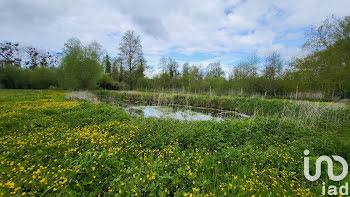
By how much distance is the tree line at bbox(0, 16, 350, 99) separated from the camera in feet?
23.8

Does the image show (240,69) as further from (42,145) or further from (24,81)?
(24,81)

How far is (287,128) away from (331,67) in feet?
15.8

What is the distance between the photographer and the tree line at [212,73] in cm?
725

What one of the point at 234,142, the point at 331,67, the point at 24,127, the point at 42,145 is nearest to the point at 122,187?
the point at 42,145

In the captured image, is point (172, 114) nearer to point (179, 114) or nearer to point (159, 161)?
point (179, 114)

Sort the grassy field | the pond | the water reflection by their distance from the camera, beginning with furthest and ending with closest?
the pond, the water reflection, the grassy field

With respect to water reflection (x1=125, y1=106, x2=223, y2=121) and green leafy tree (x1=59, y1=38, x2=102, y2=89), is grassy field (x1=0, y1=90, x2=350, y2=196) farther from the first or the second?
green leafy tree (x1=59, y1=38, x2=102, y2=89)

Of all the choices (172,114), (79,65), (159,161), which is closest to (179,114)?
(172,114)

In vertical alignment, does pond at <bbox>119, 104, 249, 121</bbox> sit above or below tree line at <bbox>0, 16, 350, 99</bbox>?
below

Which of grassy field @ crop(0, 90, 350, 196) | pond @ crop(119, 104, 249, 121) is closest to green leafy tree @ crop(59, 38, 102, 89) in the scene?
pond @ crop(119, 104, 249, 121)

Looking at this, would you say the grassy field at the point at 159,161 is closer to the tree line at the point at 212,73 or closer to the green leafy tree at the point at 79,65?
the tree line at the point at 212,73

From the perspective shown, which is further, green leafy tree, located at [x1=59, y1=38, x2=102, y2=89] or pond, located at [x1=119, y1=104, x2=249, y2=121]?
green leafy tree, located at [x1=59, y1=38, x2=102, y2=89]

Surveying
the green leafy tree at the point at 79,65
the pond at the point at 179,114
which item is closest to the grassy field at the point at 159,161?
the pond at the point at 179,114

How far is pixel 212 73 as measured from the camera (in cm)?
3100
